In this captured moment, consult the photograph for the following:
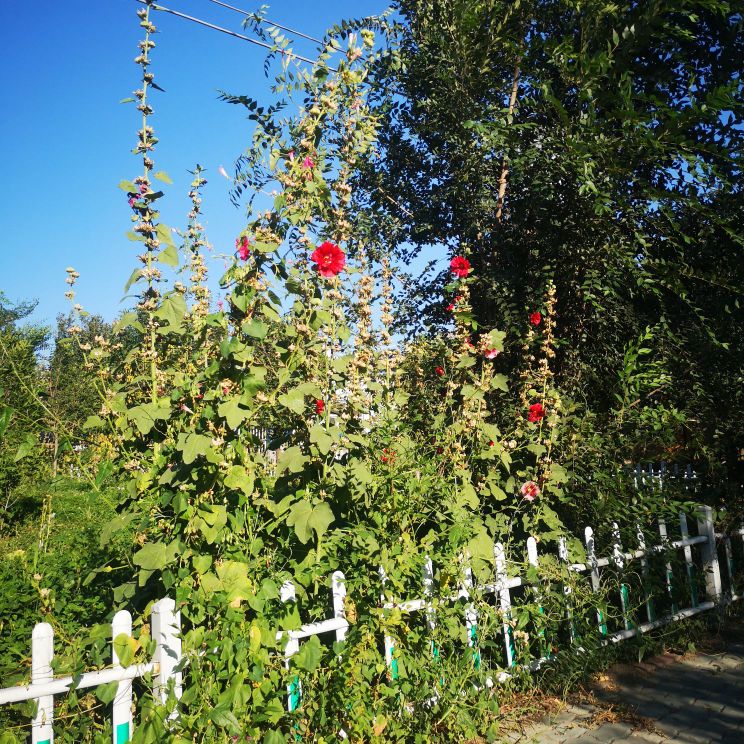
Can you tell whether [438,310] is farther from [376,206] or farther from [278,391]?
[278,391]

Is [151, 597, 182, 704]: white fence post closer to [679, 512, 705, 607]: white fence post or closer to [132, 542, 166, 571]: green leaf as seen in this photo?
[132, 542, 166, 571]: green leaf

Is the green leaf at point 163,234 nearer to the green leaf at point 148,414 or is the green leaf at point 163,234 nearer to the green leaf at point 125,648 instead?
the green leaf at point 148,414

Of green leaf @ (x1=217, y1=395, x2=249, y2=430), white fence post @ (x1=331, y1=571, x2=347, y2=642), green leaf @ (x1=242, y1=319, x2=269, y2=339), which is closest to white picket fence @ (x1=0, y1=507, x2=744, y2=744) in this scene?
white fence post @ (x1=331, y1=571, x2=347, y2=642)

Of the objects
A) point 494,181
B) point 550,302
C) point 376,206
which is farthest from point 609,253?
point 376,206

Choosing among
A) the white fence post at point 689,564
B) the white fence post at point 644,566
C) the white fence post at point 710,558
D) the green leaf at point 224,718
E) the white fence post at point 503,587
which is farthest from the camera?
the white fence post at point 710,558

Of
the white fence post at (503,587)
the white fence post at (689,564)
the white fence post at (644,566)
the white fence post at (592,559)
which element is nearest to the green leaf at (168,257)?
the white fence post at (503,587)

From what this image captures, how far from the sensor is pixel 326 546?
8.25 ft

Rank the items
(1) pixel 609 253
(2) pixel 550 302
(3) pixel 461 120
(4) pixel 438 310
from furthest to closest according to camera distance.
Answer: (4) pixel 438 310 < (3) pixel 461 120 < (1) pixel 609 253 < (2) pixel 550 302

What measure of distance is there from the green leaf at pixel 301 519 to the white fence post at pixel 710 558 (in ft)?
12.7

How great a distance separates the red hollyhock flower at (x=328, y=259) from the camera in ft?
8.73

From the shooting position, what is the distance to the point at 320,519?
2.38 meters

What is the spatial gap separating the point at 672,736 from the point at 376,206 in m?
4.28

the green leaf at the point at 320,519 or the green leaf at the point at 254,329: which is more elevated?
the green leaf at the point at 254,329

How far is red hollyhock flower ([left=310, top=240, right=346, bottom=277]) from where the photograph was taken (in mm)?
2660
